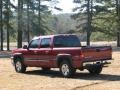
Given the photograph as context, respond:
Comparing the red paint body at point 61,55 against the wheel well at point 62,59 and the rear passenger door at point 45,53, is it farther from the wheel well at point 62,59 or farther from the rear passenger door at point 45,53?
the wheel well at point 62,59

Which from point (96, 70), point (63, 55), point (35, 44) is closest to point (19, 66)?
point (35, 44)

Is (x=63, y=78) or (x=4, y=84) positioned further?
(x=63, y=78)

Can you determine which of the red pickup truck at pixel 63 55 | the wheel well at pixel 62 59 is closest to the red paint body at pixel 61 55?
the red pickup truck at pixel 63 55

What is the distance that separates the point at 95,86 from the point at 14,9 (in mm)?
38861

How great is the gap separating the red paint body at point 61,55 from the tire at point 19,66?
0.39 meters

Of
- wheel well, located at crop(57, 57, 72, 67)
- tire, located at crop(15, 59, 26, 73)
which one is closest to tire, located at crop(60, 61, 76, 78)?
wheel well, located at crop(57, 57, 72, 67)

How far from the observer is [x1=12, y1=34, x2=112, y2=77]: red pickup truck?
1728 cm

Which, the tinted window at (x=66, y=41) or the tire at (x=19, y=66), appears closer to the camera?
the tinted window at (x=66, y=41)

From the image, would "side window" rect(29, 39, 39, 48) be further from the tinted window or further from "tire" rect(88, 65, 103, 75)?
"tire" rect(88, 65, 103, 75)

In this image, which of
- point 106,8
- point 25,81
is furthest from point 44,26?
point 25,81

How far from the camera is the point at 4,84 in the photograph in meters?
15.9

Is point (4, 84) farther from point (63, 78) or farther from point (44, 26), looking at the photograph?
point (44, 26)

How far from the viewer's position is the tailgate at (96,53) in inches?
676

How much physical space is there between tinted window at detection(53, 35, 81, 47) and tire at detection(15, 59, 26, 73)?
2872 mm
